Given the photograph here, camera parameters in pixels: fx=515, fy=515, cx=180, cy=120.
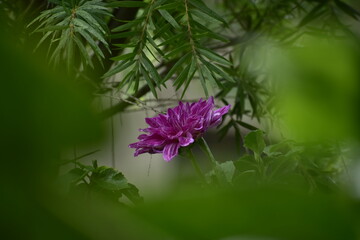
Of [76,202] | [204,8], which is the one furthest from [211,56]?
[76,202]

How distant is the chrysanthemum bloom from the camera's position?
50 cm

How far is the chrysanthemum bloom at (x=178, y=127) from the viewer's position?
503 mm

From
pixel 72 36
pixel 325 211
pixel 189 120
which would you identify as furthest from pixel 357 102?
pixel 72 36

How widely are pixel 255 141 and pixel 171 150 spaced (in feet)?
0.32

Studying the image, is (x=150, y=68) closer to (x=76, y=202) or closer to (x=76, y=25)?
(x=76, y=25)

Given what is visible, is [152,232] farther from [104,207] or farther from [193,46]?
[193,46]

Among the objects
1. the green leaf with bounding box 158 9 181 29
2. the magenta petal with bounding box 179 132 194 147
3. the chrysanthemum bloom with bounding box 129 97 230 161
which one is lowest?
the magenta petal with bounding box 179 132 194 147

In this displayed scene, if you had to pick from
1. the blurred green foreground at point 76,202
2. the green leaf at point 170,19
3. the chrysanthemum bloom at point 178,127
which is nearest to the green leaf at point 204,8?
the green leaf at point 170,19

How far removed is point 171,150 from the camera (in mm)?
502

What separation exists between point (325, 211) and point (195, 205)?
2 centimetres

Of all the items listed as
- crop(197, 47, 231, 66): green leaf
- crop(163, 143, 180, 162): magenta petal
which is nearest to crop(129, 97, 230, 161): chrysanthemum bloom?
crop(163, 143, 180, 162): magenta petal

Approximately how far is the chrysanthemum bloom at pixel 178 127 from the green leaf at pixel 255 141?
42mm

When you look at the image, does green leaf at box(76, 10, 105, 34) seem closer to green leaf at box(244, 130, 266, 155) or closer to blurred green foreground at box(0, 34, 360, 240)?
green leaf at box(244, 130, 266, 155)

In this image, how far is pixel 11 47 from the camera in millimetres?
61
